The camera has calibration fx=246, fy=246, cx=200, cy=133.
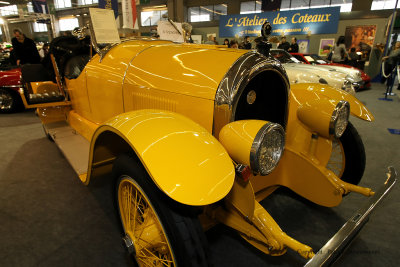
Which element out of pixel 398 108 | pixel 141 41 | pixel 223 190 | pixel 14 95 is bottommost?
pixel 398 108

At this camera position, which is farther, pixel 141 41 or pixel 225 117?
pixel 141 41

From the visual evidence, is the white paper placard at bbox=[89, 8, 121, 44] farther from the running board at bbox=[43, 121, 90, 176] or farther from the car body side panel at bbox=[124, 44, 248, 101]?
the running board at bbox=[43, 121, 90, 176]

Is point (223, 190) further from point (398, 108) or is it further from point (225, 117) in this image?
point (398, 108)

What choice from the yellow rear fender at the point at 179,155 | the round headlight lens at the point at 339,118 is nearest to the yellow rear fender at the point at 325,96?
the round headlight lens at the point at 339,118

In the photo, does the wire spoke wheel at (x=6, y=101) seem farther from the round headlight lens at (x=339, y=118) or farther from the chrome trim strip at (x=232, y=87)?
the round headlight lens at (x=339, y=118)

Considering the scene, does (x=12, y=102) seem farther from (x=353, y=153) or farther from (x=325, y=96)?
(x=353, y=153)

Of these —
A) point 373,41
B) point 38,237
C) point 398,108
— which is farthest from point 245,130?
point 373,41

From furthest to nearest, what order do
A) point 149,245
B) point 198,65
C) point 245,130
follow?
point 198,65 → point 149,245 → point 245,130

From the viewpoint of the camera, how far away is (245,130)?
1215 mm

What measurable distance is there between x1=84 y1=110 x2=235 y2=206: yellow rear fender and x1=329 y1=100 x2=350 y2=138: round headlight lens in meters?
0.99

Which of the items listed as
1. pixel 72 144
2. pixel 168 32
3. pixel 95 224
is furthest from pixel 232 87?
pixel 72 144

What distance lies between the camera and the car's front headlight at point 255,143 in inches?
45.3

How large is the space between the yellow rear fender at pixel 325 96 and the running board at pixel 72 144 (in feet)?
6.39

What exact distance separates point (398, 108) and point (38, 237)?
7.79 meters
